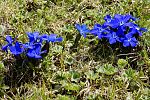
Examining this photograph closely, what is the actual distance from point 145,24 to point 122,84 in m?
0.57

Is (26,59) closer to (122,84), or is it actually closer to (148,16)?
(122,84)

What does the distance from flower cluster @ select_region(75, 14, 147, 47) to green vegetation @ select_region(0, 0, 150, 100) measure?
0.26ft

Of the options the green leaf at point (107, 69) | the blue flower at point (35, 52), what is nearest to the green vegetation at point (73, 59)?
the green leaf at point (107, 69)

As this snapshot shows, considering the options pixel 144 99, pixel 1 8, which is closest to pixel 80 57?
pixel 144 99

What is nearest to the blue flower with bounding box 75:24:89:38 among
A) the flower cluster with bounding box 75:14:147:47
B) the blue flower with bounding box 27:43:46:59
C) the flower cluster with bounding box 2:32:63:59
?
the flower cluster with bounding box 75:14:147:47

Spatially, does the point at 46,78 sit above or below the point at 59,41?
below

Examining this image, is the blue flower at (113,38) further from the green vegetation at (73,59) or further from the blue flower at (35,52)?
the blue flower at (35,52)

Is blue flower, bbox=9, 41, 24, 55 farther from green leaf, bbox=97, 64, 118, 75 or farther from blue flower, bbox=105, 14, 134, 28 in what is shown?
blue flower, bbox=105, 14, 134, 28

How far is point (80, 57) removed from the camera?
2.66 m

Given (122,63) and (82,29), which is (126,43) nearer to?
(122,63)

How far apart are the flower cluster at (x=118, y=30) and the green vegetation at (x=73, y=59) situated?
0.08 m

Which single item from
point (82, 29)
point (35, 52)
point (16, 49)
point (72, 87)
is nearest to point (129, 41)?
point (82, 29)

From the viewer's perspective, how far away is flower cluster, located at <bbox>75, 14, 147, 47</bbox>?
103 inches

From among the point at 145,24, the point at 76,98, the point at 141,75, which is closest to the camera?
the point at 76,98
